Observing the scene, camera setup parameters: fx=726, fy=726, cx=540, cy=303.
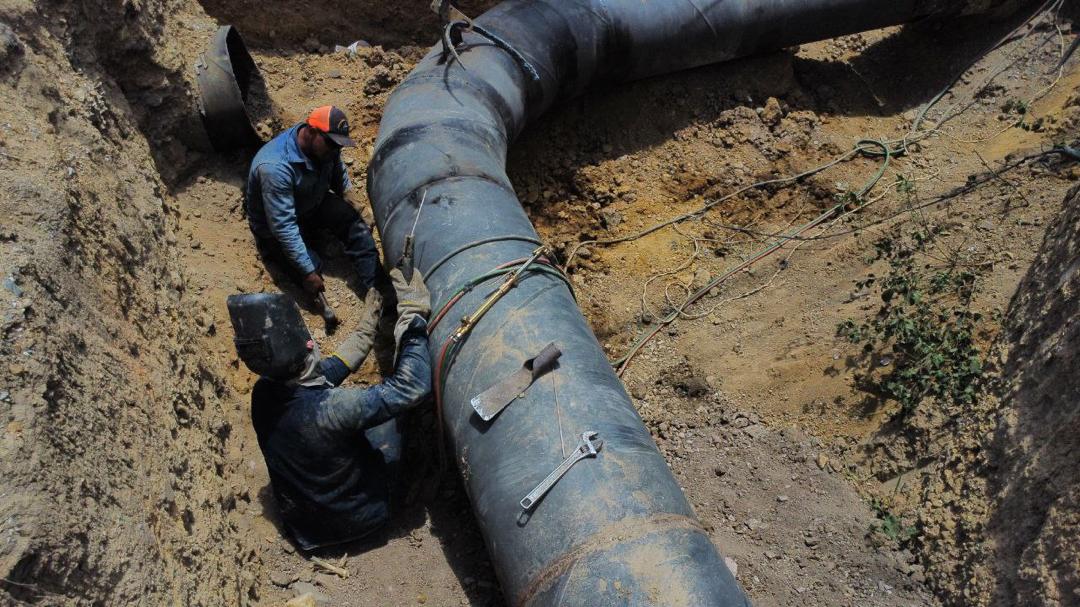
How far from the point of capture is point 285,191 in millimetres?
4199

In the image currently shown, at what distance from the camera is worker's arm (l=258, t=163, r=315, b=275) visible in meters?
4.16

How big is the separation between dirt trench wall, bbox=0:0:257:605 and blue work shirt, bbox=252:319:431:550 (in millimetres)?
273

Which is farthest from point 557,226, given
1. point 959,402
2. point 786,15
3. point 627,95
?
point 959,402

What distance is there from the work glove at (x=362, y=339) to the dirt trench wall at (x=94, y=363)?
65cm

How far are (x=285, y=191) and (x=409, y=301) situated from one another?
122 centimetres

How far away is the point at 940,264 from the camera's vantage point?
423cm

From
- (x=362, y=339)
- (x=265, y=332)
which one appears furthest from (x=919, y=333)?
(x=265, y=332)

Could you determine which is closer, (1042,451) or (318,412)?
(1042,451)

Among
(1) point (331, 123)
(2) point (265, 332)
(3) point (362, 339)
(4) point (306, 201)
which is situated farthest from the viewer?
(4) point (306, 201)

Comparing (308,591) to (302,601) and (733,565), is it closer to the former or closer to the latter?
(302,601)

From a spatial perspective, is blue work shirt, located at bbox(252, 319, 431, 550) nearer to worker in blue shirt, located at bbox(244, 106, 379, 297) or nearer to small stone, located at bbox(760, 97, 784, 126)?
worker in blue shirt, located at bbox(244, 106, 379, 297)

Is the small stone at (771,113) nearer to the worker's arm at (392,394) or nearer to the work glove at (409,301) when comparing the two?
the work glove at (409,301)

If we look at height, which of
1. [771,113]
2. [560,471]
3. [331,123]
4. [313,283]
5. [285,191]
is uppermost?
[771,113]

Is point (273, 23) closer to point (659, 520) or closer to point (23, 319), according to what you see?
point (23, 319)
